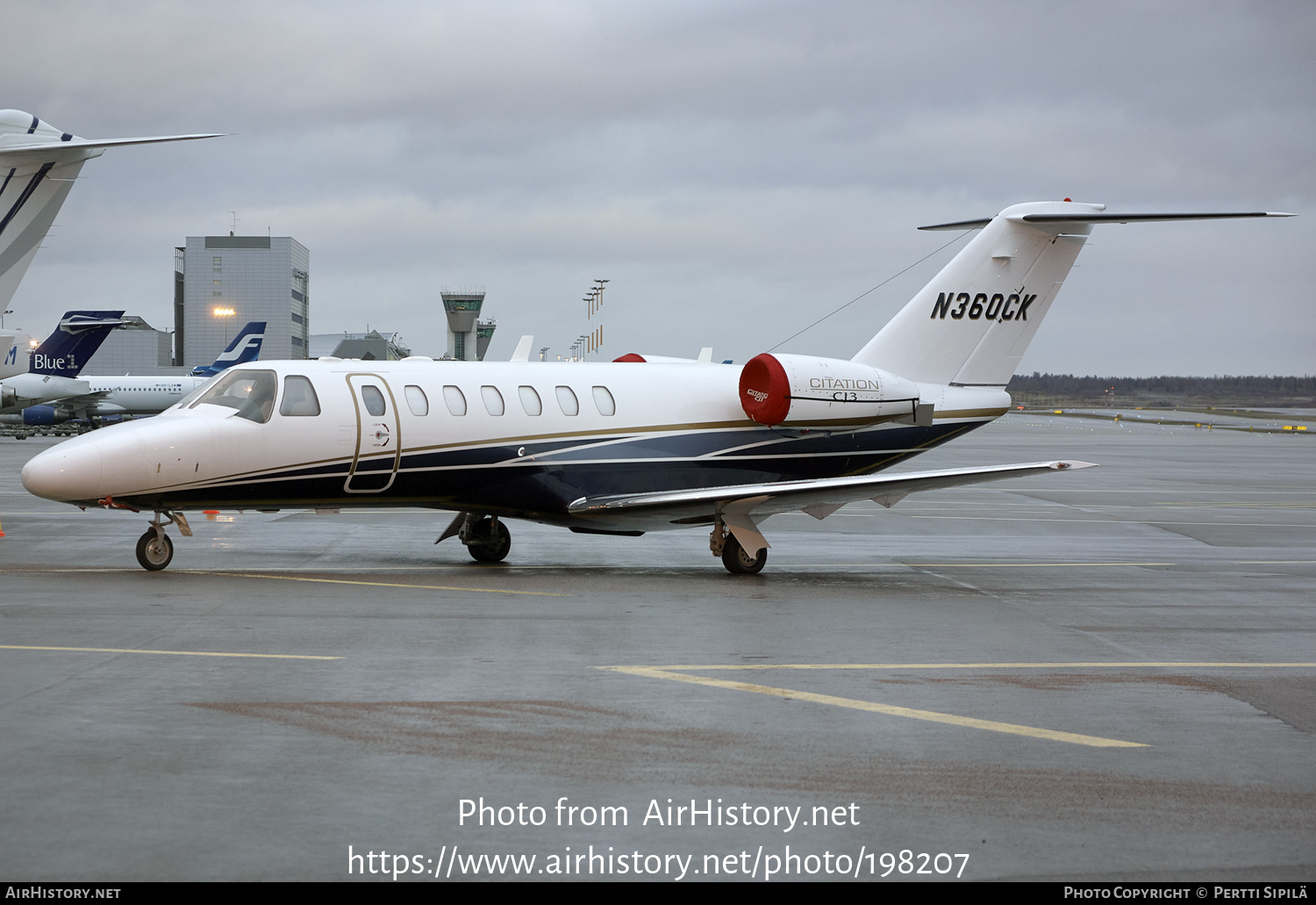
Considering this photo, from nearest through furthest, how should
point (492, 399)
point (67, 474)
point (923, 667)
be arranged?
point (923, 667)
point (67, 474)
point (492, 399)

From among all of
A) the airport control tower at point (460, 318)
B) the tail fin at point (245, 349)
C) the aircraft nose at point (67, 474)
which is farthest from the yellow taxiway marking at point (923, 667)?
the airport control tower at point (460, 318)

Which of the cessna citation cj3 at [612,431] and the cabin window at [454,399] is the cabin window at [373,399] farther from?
the cabin window at [454,399]

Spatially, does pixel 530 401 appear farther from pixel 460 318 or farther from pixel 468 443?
pixel 460 318

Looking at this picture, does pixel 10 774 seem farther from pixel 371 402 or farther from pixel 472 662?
pixel 371 402

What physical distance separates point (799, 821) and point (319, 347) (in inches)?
6332

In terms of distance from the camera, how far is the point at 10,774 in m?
6.42

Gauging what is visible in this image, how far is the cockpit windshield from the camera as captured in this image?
14812 millimetres

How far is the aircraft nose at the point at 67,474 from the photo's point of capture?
1362cm

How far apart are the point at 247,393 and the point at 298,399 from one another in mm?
615

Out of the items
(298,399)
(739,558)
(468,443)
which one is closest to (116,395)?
(298,399)

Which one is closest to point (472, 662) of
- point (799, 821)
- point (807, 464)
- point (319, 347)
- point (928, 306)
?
point (799, 821)

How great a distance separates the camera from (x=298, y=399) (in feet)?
49.4

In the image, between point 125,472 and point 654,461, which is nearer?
point 125,472

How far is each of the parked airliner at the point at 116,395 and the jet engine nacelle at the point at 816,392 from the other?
48714 mm
